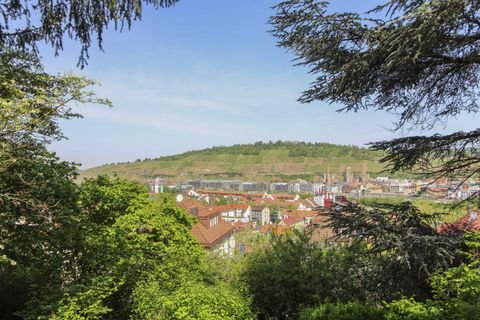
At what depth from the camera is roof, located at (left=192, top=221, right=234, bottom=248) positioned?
79.4ft

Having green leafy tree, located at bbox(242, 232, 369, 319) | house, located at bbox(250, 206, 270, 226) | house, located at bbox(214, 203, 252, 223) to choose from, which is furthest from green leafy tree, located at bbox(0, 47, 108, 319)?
house, located at bbox(250, 206, 270, 226)

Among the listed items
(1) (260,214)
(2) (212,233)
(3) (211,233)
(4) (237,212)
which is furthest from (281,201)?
(3) (211,233)

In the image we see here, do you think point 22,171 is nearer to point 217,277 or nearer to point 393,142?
point 393,142

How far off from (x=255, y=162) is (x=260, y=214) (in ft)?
251

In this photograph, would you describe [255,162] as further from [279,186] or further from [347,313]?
[347,313]

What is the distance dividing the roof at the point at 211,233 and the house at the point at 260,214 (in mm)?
43343

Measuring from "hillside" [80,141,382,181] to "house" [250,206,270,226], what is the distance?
54.4m

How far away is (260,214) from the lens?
76375 millimetres

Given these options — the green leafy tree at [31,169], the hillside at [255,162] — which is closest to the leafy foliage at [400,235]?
the green leafy tree at [31,169]

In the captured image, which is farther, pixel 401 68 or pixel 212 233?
pixel 212 233

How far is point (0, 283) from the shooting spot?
27.6ft

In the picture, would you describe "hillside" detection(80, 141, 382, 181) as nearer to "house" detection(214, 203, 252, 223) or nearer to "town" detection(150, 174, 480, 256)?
"town" detection(150, 174, 480, 256)

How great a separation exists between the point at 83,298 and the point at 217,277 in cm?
521

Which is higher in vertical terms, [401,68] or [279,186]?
[401,68]
